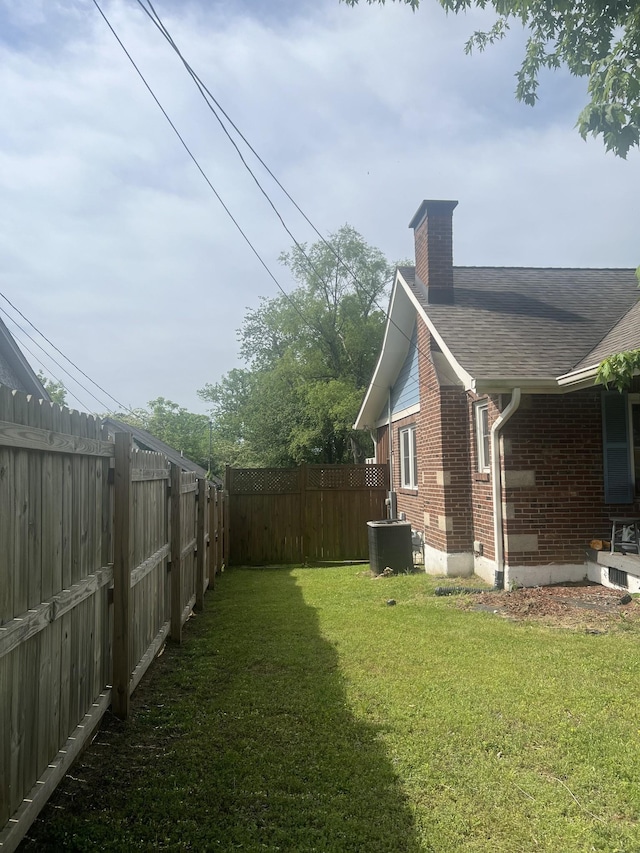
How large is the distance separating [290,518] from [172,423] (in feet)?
180

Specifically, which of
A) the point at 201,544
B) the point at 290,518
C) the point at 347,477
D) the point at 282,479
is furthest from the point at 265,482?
the point at 201,544

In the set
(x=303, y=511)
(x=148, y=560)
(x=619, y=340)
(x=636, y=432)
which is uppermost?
(x=619, y=340)

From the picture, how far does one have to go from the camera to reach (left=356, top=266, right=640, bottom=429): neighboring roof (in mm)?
8156

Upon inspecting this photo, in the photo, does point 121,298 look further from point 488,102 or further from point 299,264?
point 488,102

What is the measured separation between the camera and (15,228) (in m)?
14.6

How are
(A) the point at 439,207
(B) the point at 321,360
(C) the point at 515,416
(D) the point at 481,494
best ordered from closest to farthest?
(C) the point at 515,416
(D) the point at 481,494
(A) the point at 439,207
(B) the point at 321,360

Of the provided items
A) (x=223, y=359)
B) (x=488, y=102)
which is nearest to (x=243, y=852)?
(x=488, y=102)

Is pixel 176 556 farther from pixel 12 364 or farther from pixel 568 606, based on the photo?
pixel 12 364

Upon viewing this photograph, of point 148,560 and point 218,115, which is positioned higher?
point 218,115

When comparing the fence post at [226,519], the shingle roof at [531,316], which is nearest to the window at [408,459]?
the shingle roof at [531,316]

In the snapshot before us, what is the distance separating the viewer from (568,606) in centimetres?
705

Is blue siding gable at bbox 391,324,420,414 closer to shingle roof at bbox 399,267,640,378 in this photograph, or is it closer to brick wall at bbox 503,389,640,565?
shingle roof at bbox 399,267,640,378

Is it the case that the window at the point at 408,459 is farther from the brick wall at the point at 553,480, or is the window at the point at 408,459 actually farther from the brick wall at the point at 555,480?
the brick wall at the point at 555,480

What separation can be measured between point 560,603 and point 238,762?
4971 millimetres
